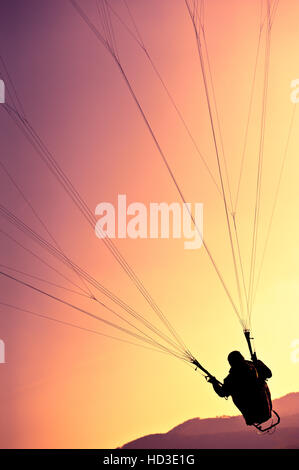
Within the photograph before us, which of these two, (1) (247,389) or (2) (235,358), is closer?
(1) (247,389)

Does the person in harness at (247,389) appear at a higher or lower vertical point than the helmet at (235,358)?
lower

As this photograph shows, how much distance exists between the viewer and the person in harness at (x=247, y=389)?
1470 cm

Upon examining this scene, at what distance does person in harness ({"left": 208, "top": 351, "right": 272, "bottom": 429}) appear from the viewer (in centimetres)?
1470

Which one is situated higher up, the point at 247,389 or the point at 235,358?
the point at 235,358

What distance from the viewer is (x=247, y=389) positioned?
14.7m

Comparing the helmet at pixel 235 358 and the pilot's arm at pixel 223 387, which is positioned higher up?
the helmet at pixel 235 358

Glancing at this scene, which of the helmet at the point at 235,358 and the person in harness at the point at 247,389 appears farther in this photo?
the helmet at the point at 235,358
